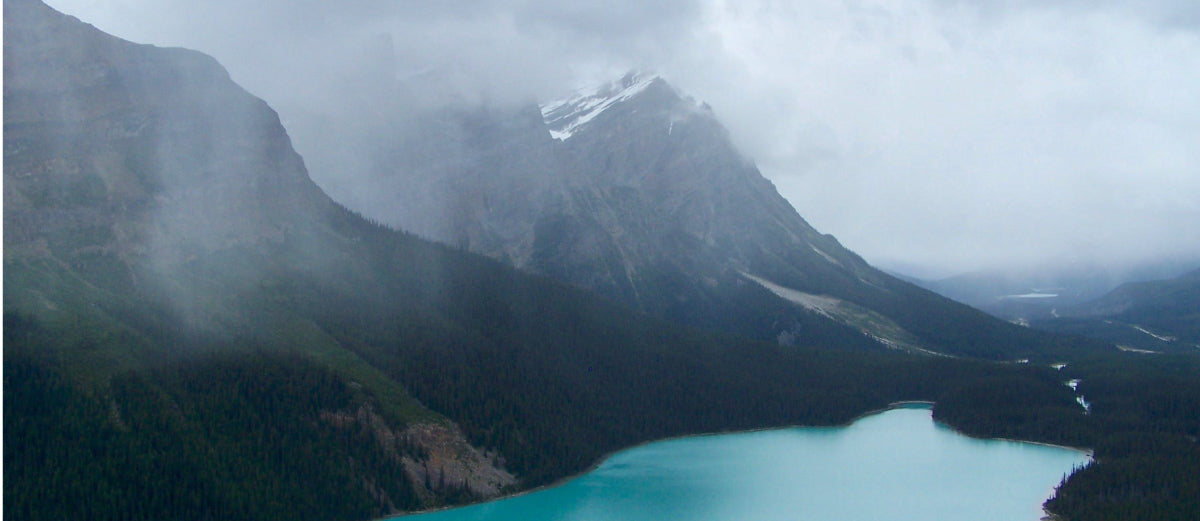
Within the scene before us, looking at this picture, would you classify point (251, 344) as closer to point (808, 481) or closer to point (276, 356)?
point (276, 356)

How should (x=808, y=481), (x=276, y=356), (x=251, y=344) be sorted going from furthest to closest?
1. (x=808, y=481)
2. (x=251, y=344)
3. (x=276, y=356)

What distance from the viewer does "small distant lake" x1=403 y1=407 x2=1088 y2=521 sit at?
84875 millimetres

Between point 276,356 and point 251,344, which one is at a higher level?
point 251,344

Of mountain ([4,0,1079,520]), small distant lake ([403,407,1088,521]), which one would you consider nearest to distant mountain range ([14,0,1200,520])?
mountain ([4,0,1079,520])

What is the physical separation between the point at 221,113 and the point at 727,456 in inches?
2926

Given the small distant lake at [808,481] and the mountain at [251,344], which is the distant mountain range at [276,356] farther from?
the small distant lake at [808,481]

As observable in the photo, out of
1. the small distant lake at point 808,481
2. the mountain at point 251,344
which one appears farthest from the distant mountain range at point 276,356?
the small distant lake at point 808,481

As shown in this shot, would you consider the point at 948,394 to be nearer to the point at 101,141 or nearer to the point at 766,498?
the point at 766,498

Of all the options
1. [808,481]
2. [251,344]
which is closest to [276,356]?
[251,344]

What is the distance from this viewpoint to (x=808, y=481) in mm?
99625

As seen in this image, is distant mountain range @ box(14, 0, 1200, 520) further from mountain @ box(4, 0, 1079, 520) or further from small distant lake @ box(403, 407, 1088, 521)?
small distant lake @ box(403, 407, 1088, 521)

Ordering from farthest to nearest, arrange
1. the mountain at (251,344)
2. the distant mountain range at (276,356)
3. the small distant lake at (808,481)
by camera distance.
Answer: the small distant lake at (808,481), the distant mountain range at (276,356), the mountain at (251,344)

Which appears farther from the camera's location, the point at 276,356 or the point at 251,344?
the point at 251,344

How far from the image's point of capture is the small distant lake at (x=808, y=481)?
278 feet
